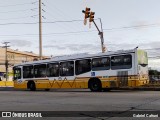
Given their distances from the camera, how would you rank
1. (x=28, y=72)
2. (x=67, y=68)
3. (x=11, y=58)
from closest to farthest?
1. (x=67, y=68)
2. (x=28, y=72)
3. (x=11, y=58)

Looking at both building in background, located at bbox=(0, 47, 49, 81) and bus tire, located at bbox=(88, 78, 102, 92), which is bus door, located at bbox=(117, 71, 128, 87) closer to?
bus tire, located at bbox=(88, 78, 102, 92)

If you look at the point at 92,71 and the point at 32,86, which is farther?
the point at 32,86

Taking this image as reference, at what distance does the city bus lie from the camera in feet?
77.4

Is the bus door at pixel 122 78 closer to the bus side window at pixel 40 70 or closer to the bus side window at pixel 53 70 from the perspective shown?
the bus side window at pixel 53 70

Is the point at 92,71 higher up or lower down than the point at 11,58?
lower down

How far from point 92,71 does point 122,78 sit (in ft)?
8.85

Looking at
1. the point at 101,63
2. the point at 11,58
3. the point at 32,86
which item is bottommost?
the point at 32,86

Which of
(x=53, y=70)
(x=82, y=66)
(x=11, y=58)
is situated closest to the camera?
(x=82, y=66)

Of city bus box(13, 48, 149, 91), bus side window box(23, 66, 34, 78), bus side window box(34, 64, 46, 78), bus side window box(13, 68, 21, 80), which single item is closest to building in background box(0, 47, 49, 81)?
bus side window box(13, 68, 21, 80)

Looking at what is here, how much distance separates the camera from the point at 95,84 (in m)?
25.7

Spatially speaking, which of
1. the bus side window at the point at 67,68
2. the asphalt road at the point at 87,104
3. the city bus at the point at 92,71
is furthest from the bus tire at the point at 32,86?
the asphalt road at the point at 87,104

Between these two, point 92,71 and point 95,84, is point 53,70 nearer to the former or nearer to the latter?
point 92,71

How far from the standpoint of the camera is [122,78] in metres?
23.9

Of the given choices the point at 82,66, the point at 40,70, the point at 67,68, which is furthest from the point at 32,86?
the point at 82,66
